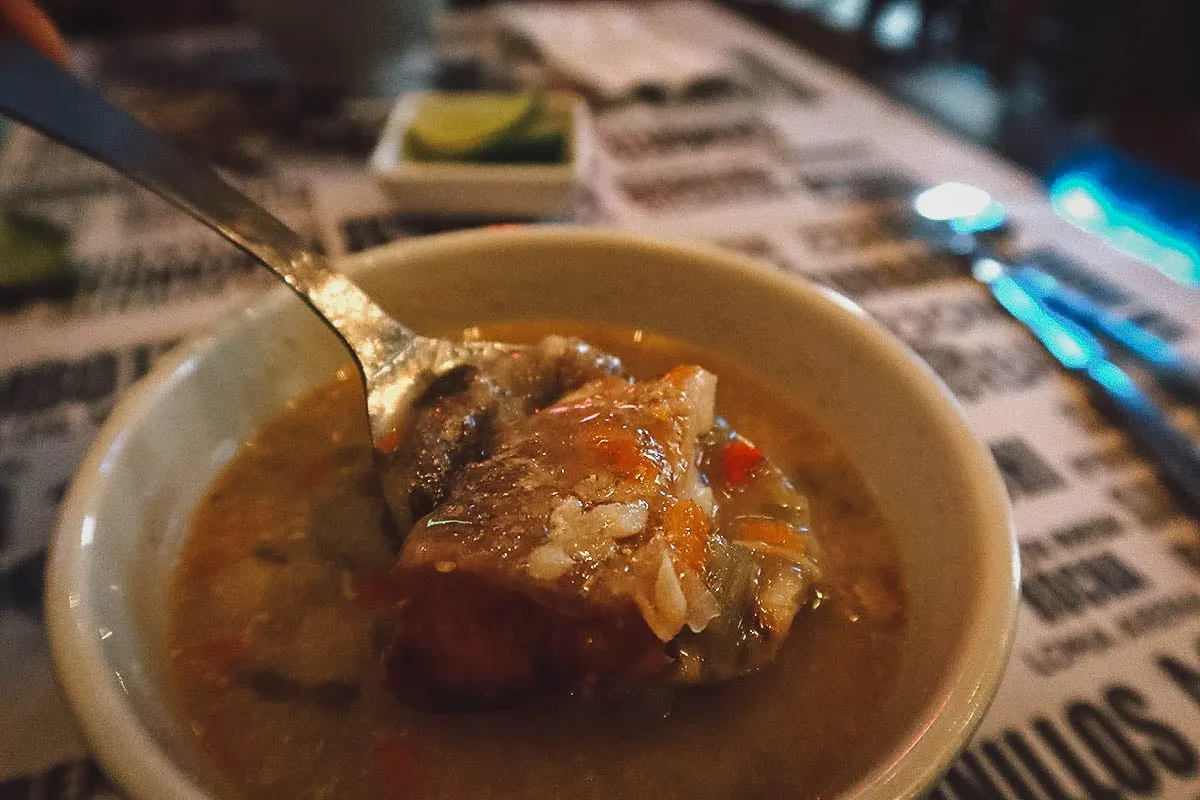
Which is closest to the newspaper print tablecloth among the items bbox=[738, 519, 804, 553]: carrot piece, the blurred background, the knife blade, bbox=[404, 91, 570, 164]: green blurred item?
the knife blade

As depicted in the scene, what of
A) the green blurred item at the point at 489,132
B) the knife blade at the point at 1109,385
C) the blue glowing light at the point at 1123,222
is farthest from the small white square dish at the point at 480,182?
the blue glowing light at the point at 1123,222

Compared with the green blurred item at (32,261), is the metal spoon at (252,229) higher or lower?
higher

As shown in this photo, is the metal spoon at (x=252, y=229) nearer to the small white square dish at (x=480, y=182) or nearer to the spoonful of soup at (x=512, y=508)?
the spoonful of soup at (x=512, y=508)

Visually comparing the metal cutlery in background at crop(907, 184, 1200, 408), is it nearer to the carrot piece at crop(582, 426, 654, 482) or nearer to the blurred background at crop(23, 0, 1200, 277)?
the blurred background at crop(23, 0, 1200, 277)

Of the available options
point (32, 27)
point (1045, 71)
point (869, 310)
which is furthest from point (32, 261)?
point (1045, 71)

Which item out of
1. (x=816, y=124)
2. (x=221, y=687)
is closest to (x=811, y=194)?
(x=816, y=124)

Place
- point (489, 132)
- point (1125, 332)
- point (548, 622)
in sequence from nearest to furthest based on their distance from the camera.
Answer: point (548, 622), point (1125, 332), point (489, 132)

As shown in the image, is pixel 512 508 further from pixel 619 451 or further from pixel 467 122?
pixel 467 122
